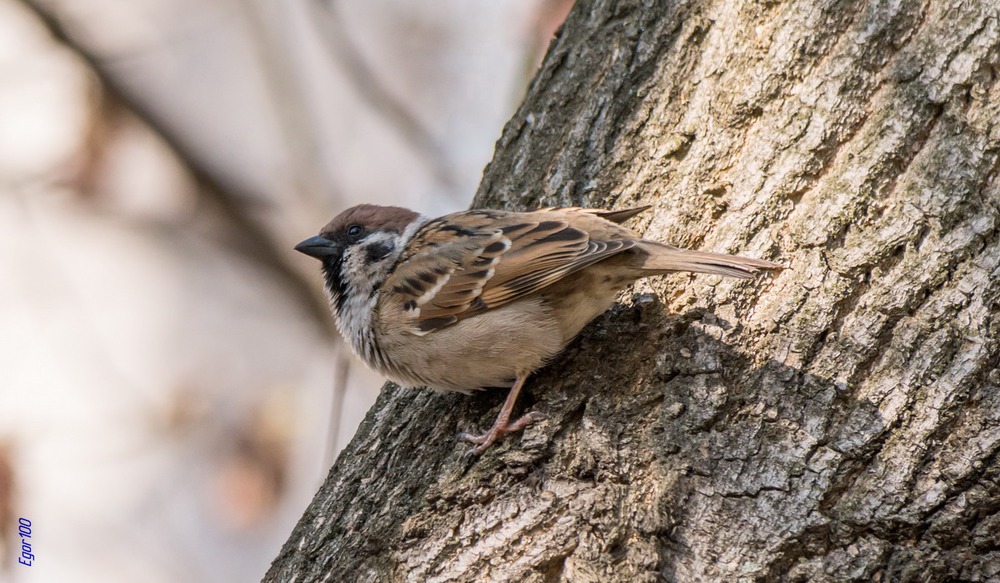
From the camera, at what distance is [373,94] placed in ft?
21.9

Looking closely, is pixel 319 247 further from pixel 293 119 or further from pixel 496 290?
pixel 293 119

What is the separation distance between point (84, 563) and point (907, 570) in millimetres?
5167

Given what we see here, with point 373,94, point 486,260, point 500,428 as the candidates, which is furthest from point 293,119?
point 500,428

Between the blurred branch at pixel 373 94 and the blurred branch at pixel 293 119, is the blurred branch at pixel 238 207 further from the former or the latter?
the blurred branch at pixel 373 94

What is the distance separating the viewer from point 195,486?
20.2 feet

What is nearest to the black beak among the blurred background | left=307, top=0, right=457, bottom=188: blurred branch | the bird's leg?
the bird's leg

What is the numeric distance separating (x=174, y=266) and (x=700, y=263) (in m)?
5.46

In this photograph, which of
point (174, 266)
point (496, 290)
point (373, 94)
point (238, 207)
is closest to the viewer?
point (496, 290)

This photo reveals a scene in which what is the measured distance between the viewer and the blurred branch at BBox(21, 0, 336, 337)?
19.6 ft

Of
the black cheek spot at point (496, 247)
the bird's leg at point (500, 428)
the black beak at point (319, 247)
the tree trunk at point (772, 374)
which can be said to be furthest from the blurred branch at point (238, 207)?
the bird's leg at point (500, 428)

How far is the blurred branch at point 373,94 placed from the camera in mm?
6602

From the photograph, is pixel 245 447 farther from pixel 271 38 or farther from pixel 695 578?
pixel 695 578

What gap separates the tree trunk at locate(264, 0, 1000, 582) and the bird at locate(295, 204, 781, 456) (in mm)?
89

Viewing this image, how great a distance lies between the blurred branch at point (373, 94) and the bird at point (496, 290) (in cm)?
351
